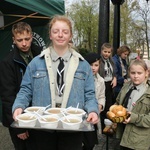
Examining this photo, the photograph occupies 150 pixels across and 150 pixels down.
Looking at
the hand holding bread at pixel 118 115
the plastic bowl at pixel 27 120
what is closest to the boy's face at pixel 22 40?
the plastic bowl at pixel 27 120

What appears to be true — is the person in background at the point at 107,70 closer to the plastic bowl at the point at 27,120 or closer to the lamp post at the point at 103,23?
the lamp post at the point at 103,23

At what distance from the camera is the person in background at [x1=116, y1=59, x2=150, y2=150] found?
112 inches

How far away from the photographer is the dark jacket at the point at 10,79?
A: 8.48 ft

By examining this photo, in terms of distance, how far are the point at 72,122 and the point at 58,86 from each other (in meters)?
0.39

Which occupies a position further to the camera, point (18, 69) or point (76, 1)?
point (76, 1)

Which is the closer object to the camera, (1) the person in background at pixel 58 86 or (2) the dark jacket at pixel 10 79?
(1) the person in background at pixel 58 86

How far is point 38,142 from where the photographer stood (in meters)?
2.14

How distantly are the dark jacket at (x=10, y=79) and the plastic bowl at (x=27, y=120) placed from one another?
0.73 metres

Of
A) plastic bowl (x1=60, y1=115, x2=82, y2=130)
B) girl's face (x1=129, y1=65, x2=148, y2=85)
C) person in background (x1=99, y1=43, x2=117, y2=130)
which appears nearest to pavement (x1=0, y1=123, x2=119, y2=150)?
person in background (x1=99, y1=43, x2=117, y2=130)

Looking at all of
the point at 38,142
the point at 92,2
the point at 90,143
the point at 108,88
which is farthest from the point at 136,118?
the point at 92,2

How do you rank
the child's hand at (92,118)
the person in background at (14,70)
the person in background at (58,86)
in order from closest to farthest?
1. the child's hand at (92,118)
2. the person in background at (58,86)
3. the person in background at (14,70)

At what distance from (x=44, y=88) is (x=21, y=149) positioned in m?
1.12

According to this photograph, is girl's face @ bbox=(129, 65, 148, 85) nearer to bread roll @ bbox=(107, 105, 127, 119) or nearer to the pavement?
bread roll @ bbox=(107, 105, 127, 119)

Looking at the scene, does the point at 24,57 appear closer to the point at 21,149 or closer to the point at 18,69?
the point at 18,69
